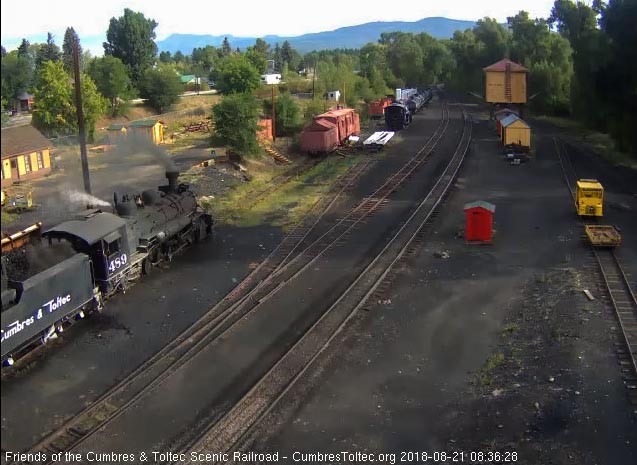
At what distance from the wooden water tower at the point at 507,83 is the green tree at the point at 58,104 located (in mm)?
37740

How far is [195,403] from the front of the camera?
446 inches

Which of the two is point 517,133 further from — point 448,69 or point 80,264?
point 448,69

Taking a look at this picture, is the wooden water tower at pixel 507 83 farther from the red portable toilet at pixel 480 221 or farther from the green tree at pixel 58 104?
the red portable toilet at pixel 480 221

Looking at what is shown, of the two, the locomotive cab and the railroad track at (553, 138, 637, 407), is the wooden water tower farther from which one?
the locomotive cab

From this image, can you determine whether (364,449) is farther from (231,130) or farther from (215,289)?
(231,130)

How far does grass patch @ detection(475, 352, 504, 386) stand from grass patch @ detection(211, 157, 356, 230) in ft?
40.3

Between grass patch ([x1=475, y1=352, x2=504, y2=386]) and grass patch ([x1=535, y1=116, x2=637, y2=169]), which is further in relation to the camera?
grass patch ([x1=535, y1=116, x2=637, y2=169])

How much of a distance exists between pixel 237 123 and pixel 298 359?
24848 millimetres

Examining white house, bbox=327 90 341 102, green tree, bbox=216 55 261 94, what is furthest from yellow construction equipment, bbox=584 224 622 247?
green tree, bbox=216 55 261 94

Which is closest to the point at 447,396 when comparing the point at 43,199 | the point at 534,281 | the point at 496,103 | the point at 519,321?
the point at 519,321

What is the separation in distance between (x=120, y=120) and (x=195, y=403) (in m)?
56.8

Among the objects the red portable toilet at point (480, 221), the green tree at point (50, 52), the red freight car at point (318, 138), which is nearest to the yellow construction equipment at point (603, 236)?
the red portable toilet at point (480, 221)

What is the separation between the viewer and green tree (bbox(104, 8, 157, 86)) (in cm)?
7981

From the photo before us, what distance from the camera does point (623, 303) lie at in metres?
15.5
